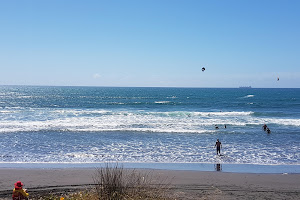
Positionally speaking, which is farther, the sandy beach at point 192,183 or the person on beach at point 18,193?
the sandy beach at point 192,183

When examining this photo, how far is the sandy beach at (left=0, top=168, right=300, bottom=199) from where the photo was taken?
1116cm

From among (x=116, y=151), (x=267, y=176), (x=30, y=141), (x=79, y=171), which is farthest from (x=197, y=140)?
(x=30, y=141)

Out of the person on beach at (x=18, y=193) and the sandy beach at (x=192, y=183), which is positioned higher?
the person on beach at (x=18, y=193)

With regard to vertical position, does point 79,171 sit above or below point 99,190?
below

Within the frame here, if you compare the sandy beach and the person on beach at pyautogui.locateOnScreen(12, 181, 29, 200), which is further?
the sandy beach

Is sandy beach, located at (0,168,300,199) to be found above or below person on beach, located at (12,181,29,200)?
below

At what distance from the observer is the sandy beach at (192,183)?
Result: 11.2 meters

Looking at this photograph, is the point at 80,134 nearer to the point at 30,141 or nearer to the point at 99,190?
the point at 30,141

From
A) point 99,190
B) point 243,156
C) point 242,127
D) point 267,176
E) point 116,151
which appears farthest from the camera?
point 242,127

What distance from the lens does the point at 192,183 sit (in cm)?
1248

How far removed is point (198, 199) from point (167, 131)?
1683cm

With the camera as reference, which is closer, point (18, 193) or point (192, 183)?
point (18, 193)

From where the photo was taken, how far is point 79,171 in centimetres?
1417

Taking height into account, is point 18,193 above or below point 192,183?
above
